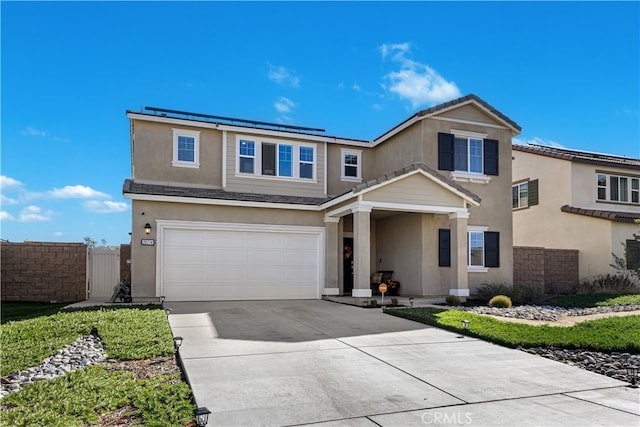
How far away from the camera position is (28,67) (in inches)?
479

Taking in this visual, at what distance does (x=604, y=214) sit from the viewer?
1873cm

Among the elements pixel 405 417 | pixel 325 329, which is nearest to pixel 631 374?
pixel 405 417

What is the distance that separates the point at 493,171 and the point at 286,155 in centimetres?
759

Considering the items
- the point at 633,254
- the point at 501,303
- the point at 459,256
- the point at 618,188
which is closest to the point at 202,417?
the point at 501,303

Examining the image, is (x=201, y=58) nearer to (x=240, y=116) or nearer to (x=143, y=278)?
(x=240, y=116)

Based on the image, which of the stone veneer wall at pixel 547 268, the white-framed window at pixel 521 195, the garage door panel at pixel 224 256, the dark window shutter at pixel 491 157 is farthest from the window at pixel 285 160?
the white-framed window at pixel 521 195

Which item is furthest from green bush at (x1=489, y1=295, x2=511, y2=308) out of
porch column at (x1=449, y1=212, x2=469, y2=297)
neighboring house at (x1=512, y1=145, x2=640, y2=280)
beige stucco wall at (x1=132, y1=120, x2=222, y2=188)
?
beige stucco wall at (x1=132, y1=120, x2=222, y2=188)

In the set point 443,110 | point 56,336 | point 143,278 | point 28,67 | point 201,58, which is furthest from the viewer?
point 443,110


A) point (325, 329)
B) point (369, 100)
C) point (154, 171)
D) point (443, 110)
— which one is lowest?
point (325, 329)

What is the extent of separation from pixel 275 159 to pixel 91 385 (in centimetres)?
1247

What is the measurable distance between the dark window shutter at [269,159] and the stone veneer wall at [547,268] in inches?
380

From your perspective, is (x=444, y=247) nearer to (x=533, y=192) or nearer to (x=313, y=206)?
(x=313, y=206)

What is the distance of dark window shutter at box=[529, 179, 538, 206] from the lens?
71.6 ft

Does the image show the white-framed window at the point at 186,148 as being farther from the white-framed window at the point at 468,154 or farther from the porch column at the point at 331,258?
the white-framed window at the point at 468,154
